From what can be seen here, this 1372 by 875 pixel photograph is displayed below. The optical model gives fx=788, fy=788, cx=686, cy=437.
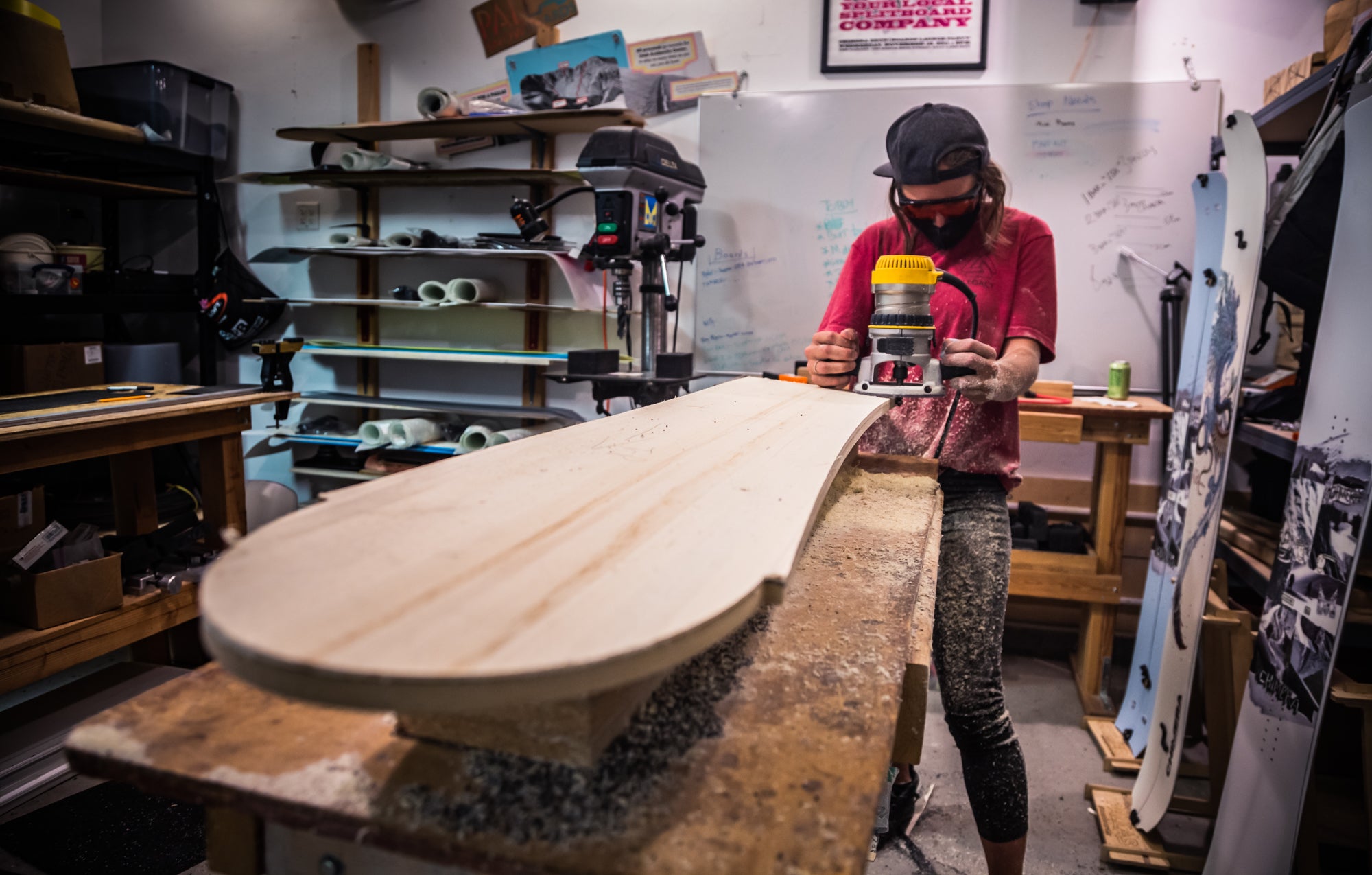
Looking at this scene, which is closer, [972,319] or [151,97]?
[972,319]

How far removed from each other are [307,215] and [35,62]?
3.73 ft

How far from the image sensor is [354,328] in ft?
12.9

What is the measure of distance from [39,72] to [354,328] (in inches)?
58.8

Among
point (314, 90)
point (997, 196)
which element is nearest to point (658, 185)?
point (997, 196)

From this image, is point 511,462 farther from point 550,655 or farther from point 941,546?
point 941,546

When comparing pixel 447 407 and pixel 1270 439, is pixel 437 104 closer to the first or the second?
pixel 447 407

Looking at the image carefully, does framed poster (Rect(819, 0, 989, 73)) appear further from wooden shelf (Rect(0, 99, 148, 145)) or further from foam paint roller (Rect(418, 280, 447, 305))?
wooden shelf (Rect(0, 99, 148, 145))

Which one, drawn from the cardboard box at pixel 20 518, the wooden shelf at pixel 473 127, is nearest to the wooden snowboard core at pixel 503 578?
the cardboard box at pixel 20 518

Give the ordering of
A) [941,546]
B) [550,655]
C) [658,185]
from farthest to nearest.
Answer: [658,185]
[941,546]
[550,655]

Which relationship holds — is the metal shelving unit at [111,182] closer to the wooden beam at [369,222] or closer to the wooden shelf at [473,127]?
the wooden shelf at [473,127]

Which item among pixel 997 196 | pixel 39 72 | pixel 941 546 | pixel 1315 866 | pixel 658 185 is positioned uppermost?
pixel 39 72

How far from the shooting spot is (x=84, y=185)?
3.48 meters

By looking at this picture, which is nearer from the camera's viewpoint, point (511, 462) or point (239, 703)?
point (239, 703)

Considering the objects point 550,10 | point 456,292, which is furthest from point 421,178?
point 550,10
